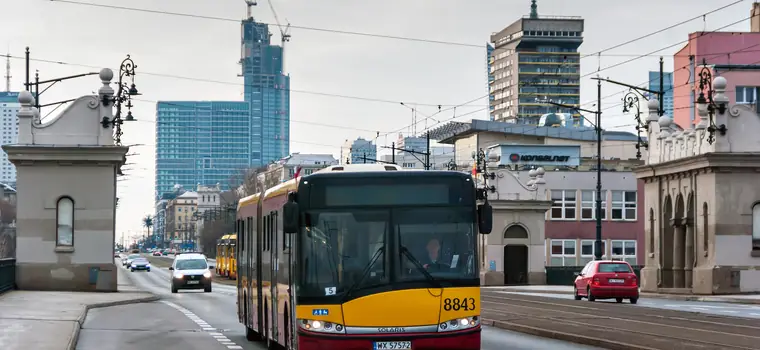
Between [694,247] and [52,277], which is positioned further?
[694,247]

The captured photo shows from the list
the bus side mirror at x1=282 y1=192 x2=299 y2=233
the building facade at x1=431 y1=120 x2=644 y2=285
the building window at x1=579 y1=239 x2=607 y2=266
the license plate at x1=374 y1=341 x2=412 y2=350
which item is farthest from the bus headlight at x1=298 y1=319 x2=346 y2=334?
the building window at x1=579 y1=239 x2=607 y2=266

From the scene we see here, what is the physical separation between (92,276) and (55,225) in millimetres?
2234

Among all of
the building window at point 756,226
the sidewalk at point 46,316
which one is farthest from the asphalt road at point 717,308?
the sidewalk at point 46,316

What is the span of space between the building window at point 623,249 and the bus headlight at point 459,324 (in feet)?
268

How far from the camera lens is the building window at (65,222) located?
159ft

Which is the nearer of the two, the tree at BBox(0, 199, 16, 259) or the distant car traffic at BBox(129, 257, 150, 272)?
the distant car traffic at BBox(129, 257, 150, 272)

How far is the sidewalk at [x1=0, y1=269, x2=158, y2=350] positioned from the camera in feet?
71.7

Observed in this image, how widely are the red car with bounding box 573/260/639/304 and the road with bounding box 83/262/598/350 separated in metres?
13.2

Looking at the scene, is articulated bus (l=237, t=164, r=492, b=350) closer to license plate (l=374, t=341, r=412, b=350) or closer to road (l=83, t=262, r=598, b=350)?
license plate (l=374, t=341, r=412, b=350)

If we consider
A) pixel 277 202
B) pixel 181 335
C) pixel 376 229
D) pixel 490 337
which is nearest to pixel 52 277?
pixel 181 335

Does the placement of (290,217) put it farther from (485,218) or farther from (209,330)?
(209,330)

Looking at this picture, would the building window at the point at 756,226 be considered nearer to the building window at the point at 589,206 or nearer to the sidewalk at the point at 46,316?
the sidewalk at the point at 46,316

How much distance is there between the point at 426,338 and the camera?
1591 centimetres

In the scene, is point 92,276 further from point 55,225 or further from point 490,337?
point 490,337
